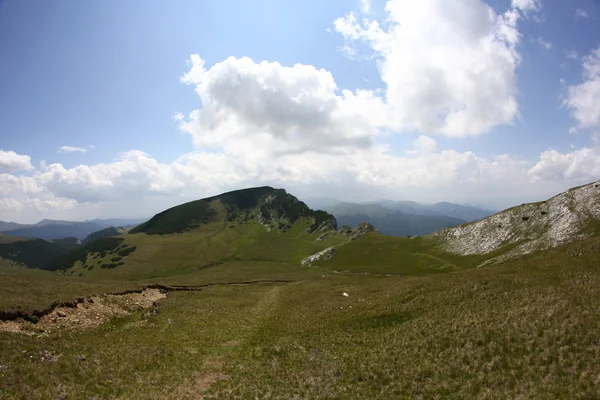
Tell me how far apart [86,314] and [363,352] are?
30677 mm

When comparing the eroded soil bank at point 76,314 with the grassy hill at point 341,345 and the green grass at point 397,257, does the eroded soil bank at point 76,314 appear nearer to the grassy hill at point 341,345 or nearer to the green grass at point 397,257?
the grassy hill at point 341,345

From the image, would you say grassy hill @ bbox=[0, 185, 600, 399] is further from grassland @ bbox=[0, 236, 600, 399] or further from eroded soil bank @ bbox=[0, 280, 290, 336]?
eroded soil bank @ bbox=[0, 280, 290, 336]

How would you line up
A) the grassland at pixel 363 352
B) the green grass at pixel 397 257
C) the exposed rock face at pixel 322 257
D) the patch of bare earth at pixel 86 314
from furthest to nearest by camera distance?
1. the exposed rock face at pixel 322 257
2. the green grass at pixel 397 257
3. the patch of bare earth at pixel 86 314
4. the grassland at pixel 363 352

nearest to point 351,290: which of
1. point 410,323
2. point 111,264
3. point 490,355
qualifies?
point 410,323

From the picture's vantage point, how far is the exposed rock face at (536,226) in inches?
3450

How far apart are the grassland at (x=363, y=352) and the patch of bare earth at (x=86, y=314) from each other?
2.05 meters

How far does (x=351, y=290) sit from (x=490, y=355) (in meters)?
35.9

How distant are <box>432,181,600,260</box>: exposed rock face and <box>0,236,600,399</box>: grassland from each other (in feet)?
206

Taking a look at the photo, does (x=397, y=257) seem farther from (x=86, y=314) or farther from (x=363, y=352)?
(x=86, y=314)

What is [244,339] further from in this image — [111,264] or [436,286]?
[111,264]

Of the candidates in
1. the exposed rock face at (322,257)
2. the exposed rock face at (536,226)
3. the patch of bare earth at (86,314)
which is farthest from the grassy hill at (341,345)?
the exposed rock face at (322,257)

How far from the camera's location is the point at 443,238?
12962 cm

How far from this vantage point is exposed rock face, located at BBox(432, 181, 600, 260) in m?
87.6

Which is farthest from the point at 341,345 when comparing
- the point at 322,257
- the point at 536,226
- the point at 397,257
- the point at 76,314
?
the point at 322,257
